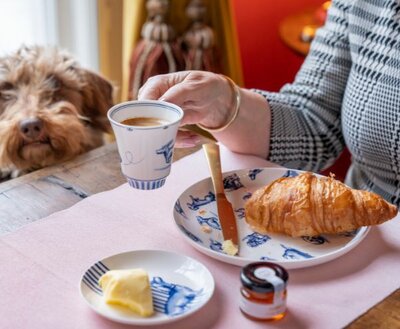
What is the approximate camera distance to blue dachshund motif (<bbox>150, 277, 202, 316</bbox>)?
83 centimetres

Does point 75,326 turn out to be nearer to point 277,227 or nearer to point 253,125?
point 277,227

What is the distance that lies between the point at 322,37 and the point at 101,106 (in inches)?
24.6

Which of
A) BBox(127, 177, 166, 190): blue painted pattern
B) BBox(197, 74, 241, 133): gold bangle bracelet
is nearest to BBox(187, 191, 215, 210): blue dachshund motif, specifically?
BBox(127, 177, 166, 190): blue painted pattern

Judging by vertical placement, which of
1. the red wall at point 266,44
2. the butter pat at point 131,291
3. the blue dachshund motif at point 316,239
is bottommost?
the red wall at point 266,44

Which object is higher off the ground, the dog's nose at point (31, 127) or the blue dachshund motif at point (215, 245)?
the blue dachshund motif at point (215, 245)

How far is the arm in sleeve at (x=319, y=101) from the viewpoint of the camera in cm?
145

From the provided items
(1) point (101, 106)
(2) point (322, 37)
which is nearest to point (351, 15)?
(2) point (322, 37)

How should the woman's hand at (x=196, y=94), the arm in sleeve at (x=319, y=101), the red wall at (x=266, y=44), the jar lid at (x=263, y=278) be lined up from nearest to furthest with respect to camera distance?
the jar lid at (x=263, y=278)
the woman's hand at (x=196, y=94)
the arm in sleeve at (x=319, y=101)
the red wall at (x=266, y=44)

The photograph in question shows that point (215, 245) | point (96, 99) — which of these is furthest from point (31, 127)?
point (215, 245)

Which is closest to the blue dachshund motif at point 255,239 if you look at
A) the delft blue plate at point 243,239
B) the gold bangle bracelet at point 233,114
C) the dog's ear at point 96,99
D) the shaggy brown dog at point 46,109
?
the delft blue plate at point 243,239

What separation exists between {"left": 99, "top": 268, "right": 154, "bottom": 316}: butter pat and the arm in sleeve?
67cm

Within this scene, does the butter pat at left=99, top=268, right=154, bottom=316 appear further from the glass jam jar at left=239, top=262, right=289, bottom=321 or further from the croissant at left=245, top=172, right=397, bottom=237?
the croissant at left=245, top=172, right=397, bottom=237

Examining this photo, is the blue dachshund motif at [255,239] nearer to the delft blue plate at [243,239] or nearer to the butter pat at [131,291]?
the delft blue plate at [243,239]

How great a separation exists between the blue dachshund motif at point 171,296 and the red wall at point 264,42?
1950mm
